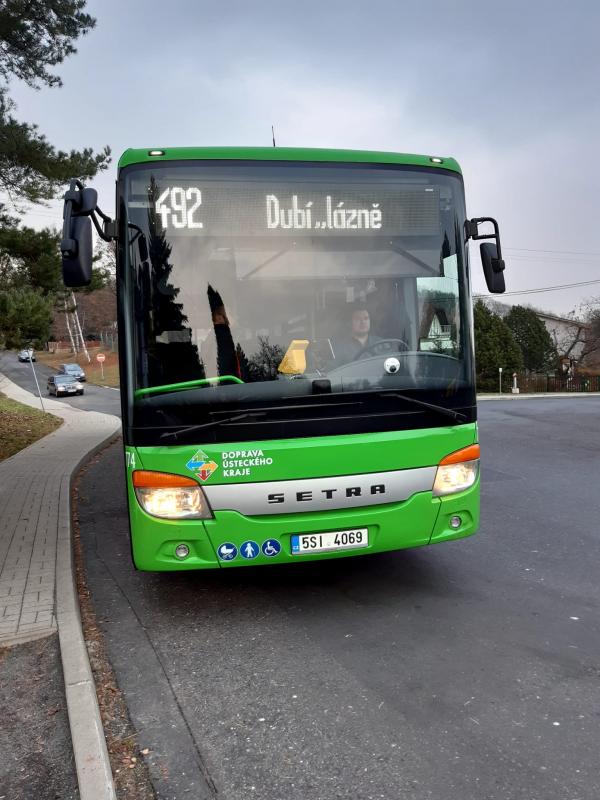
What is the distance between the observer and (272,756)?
9.45 feet

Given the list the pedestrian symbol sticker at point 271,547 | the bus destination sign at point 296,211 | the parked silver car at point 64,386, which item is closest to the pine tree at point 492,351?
the parked silver car at point 64,386

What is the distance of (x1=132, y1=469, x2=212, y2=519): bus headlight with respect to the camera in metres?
3.99

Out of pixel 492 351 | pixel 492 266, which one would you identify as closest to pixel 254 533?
pixel 492 266

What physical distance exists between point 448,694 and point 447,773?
2.13 feet

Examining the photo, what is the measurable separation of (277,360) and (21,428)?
→ 1588 cm

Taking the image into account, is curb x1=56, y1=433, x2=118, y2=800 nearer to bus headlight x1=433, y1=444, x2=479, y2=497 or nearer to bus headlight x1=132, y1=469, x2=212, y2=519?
bus headlight x1=132, y1=469, x2=212, y2=519

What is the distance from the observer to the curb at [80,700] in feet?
8.64

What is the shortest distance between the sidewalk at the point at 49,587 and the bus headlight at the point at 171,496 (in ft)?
3.00

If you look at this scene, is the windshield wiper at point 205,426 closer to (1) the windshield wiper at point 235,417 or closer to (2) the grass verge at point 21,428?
(1) the windshield wiper at point 235,417

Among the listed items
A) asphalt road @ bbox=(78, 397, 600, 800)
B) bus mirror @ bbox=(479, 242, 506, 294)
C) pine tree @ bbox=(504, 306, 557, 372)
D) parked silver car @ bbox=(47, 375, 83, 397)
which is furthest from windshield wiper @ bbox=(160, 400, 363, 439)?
pine tree @ bbox=(504, 306, 557, 372)

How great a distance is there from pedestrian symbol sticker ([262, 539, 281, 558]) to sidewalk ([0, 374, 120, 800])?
1205mm

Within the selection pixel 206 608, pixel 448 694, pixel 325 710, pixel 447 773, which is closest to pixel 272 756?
pixel 325 710

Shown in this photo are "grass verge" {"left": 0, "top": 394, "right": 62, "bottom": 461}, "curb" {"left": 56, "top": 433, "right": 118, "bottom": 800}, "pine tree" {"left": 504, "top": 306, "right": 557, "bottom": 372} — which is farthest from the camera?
"pine tree" {"left": 504, "top": 306, "right": 557, "bottom": 372}

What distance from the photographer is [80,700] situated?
128 inches
